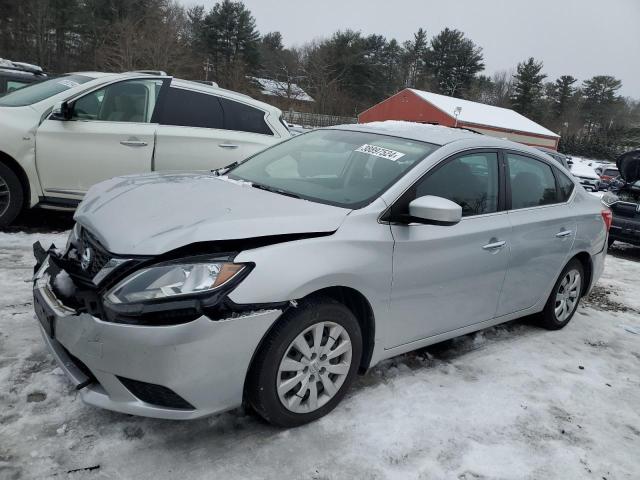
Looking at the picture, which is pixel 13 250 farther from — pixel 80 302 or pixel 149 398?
pixel 149 398

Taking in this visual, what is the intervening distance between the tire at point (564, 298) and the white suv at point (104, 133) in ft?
12.0

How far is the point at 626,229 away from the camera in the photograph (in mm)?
9164

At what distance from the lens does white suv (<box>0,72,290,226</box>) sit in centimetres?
534

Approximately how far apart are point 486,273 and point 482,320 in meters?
0.39

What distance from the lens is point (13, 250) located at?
16.3 ft

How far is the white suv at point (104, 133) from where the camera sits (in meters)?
5.34

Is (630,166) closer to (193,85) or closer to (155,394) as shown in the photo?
(193,85)

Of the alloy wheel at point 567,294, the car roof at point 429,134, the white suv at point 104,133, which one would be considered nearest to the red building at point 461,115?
the white suv at point 104,133

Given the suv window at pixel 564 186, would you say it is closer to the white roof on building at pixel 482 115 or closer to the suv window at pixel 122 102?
the suv window at pixel 122 102

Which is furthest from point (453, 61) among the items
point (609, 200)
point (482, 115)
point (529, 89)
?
point (609, 200)

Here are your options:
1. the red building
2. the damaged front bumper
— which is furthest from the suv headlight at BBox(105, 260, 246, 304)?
the red building

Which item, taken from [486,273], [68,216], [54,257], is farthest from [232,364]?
[68,216]

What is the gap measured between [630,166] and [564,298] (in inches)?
257

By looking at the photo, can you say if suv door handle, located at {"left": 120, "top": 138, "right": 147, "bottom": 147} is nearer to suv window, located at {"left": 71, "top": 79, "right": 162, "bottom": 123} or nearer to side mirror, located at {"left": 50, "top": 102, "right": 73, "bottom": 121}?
suv window, located at {"left": 71, "top": 79, "right": 162, "bottom": 123}
